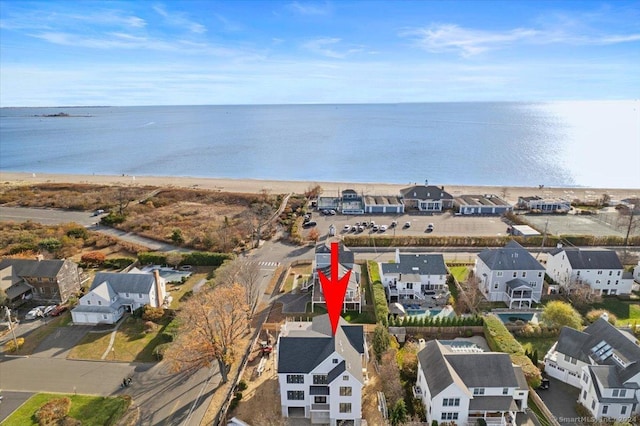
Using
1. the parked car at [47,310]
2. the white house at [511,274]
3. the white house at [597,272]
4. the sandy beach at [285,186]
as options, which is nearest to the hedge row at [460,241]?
the white house at [597,272]

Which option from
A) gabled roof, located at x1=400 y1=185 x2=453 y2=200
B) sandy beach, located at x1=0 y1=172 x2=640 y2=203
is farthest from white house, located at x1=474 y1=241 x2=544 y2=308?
sandy beach, located at x1=0 y1=172 x2=640 y2=203

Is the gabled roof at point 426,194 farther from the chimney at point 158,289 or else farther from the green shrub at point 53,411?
the green shrub at point 53,411

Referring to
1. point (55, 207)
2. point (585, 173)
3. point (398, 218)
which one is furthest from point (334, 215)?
point (585, 173)

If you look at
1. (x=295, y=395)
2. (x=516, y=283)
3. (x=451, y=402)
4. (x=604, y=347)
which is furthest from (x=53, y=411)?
(x=516, y=283)

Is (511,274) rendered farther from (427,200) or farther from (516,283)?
(427,200)

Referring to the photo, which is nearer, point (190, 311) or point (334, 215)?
point (190, 311)

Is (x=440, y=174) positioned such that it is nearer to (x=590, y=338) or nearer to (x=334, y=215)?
(x=334, y=215)
